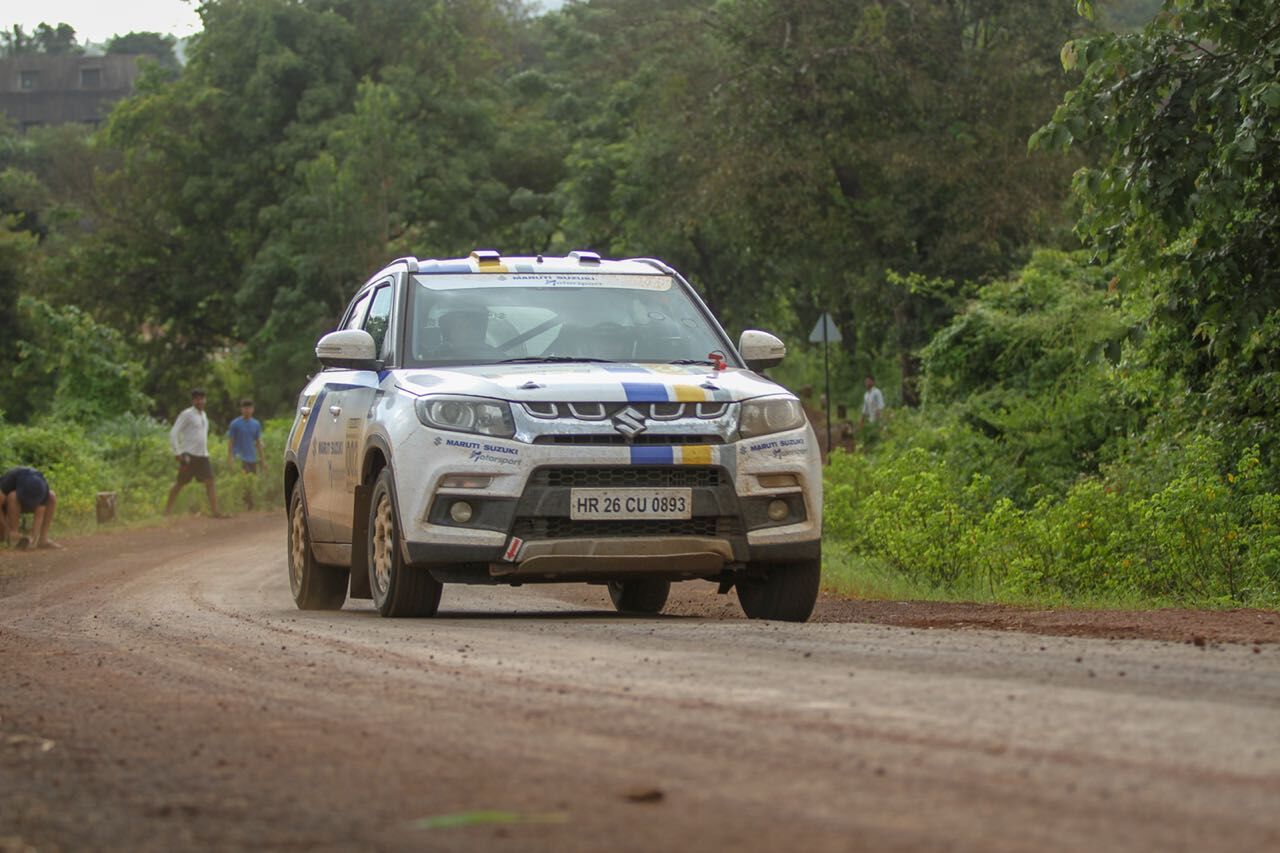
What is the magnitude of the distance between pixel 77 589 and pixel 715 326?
671 centimetres

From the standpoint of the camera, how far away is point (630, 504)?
920 centimetres

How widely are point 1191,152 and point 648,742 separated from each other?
8434 mm

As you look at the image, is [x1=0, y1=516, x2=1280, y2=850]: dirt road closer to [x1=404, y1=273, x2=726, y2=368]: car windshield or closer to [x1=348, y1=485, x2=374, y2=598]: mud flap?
[x1=348, y1=485, x2=374, y2=598]: mud flap

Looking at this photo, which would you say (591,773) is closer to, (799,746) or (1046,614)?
(799,746)

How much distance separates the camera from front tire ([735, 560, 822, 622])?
9.80m

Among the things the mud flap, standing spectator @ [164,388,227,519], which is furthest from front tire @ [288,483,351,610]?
standing spectator @ [164,388,227,519]

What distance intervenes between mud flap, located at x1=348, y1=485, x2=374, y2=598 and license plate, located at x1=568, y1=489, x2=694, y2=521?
1.45 m

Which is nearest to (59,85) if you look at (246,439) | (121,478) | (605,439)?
(121,478)

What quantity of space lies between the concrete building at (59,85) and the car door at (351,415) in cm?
14169

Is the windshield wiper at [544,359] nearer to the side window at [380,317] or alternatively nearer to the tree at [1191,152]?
the side window at [380,317]

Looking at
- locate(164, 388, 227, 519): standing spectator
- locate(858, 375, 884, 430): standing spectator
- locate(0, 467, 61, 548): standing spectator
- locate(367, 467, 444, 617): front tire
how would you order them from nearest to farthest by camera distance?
locate(367, 467, 444, 617): front tire, locate(0, 467, 61, 548): standing spectator, locate(164, 388, 227, 519): standing spectator, locate(858, 375, 884, 430): standing spectator

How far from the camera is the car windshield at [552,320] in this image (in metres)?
10.3

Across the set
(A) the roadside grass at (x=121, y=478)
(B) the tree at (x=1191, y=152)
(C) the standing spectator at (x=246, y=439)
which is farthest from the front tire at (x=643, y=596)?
(C) the standing spectator at (x=246, y=439)

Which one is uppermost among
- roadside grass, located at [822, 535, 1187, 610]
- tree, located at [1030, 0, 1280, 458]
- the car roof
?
tree, located at [1030, 0, 1280, 458]
